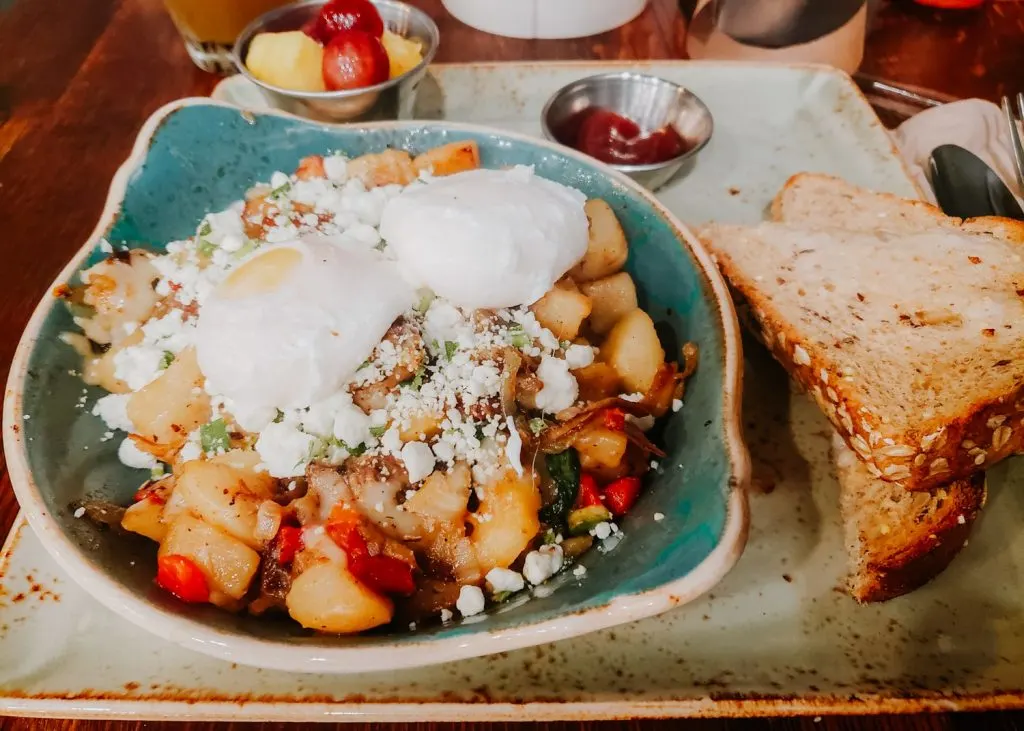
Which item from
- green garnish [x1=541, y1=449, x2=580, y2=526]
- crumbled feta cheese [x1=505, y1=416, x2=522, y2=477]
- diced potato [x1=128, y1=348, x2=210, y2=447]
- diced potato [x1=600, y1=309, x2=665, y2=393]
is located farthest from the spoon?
diced potato [x1=128, y1=348, x2=210, y2=447]

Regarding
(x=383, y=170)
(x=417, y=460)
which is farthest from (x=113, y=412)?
(x=383, y=170)

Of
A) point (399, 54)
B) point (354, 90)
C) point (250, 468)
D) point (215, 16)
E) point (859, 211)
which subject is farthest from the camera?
point (215, 16)

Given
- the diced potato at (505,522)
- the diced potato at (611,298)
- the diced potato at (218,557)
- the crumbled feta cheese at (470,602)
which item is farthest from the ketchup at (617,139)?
the diced potato at (218,557)

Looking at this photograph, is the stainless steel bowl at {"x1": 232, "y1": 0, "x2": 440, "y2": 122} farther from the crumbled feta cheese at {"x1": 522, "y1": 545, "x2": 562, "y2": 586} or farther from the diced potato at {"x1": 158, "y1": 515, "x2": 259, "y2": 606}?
the crumbled feta cheese at {"x1": 522, "y1": 545, "x2": 562, "y2": 586}

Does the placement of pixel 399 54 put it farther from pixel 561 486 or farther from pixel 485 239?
pixel 561 486

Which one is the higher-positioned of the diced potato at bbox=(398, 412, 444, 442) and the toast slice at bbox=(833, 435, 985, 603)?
→ the diced potato at bbox=(398, 412, 444, 442)

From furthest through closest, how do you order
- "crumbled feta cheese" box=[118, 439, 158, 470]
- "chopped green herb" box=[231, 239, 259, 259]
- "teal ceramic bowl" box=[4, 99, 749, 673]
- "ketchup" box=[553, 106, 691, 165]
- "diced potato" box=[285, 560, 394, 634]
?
"ketchup" box=[553, 106, 691, 165], "chopped green herb" box=[231, 239, 259, 259], "crumbled feta cheese" box=[118, 439, 158, 470], "diced potato" box=[285, 560, 394, 634], "teal ceramic bowl" box=[4, 99, 749, 673]
